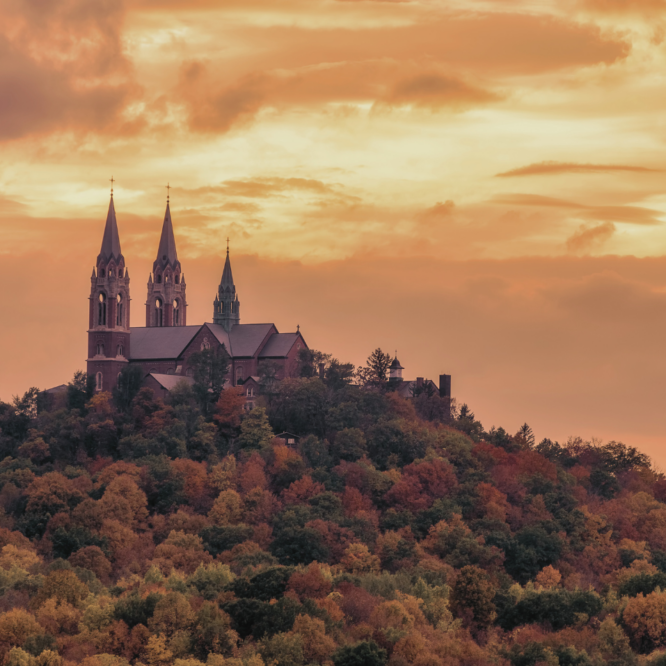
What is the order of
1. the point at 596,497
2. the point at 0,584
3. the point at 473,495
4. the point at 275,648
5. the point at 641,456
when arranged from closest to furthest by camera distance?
the point at 275,648 < the point at 0,584 < the point at 473,495 < the point at 596,497 < the point at 641,456

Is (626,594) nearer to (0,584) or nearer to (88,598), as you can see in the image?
(88,598)

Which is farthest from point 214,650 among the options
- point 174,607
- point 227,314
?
point 227,314

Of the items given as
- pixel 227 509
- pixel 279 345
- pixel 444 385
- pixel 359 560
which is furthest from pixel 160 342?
pixel 359 560

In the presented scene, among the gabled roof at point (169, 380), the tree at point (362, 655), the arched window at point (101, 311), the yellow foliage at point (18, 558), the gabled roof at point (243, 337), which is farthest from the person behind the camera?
the arched window at point (101, 311)

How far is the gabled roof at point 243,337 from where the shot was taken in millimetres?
111438

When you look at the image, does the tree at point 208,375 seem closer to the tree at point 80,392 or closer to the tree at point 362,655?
the tree at point 80,392

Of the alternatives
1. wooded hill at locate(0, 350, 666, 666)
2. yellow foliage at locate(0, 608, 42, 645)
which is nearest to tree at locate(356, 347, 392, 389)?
wooded hill at locate(0, 350, 666, 666)

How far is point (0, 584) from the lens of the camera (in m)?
78.4

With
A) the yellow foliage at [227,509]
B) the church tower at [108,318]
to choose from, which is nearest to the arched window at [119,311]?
the church tower at [108,318]

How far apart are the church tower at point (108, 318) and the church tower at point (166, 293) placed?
830 cm

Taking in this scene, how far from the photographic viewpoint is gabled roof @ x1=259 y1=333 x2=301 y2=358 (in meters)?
111

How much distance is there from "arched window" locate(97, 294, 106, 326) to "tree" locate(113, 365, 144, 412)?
18.9ft

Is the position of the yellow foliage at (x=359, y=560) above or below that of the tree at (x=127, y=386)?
below

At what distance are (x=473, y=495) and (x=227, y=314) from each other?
30.1m
